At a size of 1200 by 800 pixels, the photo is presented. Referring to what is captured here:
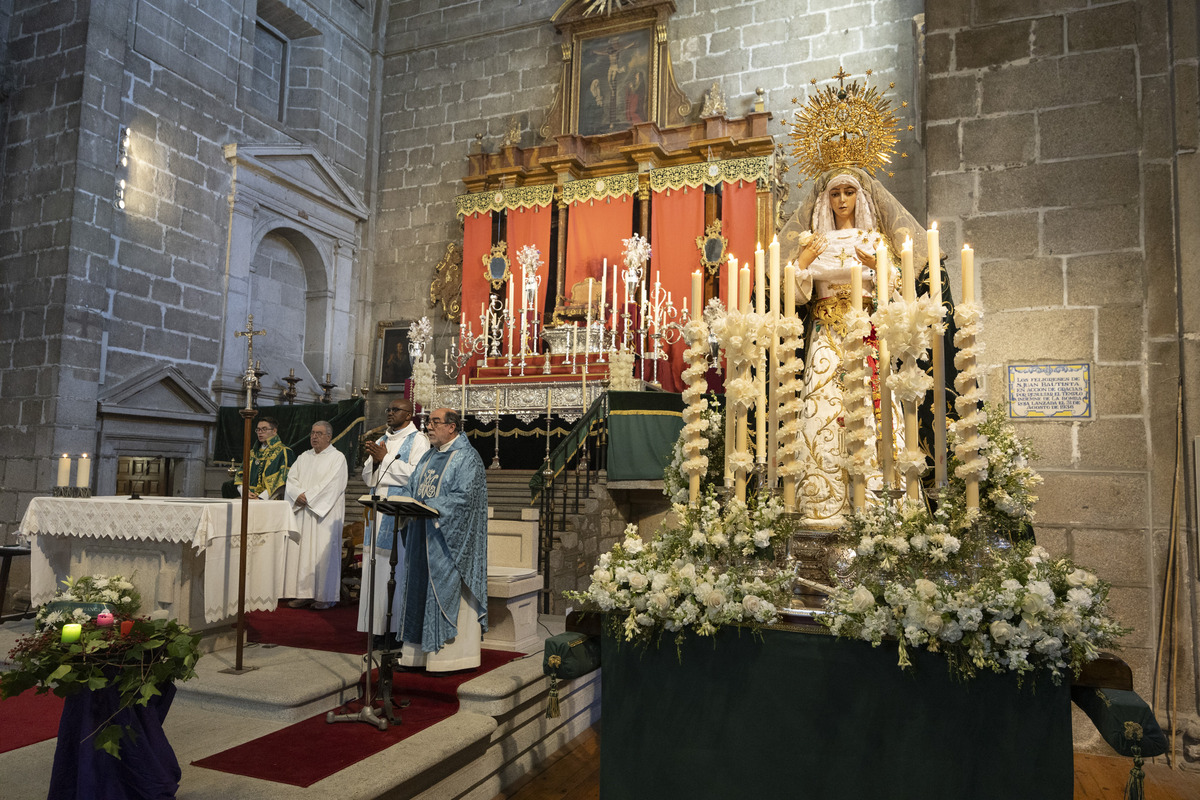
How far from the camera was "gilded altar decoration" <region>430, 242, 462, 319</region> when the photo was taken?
46.0 feet

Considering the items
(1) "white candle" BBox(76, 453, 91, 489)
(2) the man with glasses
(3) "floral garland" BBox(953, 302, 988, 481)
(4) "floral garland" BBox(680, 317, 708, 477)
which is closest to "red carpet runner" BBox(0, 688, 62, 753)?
(1) "white candle" BBox(76, 453, 91, 489)

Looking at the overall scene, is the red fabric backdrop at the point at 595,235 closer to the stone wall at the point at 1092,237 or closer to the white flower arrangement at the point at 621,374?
the white flower arrangement at the point at 621,374

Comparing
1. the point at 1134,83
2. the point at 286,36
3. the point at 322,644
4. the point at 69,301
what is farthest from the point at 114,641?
the point at 286,36

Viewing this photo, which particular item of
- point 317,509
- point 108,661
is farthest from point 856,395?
point 317,509

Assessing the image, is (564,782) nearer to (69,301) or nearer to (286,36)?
(69,301)

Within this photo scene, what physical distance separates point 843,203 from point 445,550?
119 inches

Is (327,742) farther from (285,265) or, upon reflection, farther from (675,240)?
(285,265)

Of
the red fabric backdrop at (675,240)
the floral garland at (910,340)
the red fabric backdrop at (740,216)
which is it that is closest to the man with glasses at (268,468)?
the floral garland at (910,340)

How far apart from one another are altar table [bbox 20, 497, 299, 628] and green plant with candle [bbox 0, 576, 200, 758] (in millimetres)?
1944

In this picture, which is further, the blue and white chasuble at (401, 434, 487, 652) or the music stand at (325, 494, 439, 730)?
the blue and white chasuble at (401, 434, 487, 652)

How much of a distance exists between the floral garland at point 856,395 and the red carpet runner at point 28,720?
3846 millimetres

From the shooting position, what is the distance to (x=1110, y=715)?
7.23ft

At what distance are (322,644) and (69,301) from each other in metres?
6.27

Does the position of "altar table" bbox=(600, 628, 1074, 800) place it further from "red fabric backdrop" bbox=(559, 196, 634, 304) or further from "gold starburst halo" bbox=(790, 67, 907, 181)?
"red fabric backdrop" bbox=(559, 196, 634, 304)
